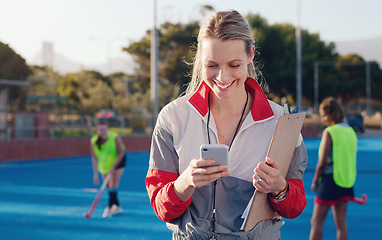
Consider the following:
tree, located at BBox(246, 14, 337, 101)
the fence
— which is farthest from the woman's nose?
tree, located at BBox(246, 14, 337, 101)

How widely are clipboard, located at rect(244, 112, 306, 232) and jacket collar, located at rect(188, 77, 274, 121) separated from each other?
0.13m

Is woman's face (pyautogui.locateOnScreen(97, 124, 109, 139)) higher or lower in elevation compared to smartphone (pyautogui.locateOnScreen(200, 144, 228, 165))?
lower

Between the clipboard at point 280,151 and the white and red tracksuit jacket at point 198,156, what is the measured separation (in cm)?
4

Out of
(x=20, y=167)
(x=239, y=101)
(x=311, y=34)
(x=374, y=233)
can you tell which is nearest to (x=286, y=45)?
(x=311, y=34)

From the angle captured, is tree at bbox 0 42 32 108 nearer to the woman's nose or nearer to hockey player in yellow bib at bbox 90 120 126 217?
hockey player in yellow bib at bbox 90 120 126 217

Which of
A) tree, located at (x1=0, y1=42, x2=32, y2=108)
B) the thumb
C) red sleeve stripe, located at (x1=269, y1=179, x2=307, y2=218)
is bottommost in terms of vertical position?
red sleeve stripe, located at (x1=269, y1=179, x2=307, y2=218)

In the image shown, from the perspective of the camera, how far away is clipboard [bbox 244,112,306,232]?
5.81 ft

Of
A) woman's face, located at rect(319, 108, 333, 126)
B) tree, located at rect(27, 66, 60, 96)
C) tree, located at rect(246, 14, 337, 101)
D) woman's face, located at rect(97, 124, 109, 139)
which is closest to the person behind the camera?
woman's face, located at rect(319, 108, 333, 126)

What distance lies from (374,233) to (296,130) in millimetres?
4737

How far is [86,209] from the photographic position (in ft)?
26.1

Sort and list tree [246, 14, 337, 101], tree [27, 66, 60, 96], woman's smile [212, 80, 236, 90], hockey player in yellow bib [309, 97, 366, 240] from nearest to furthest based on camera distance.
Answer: woman's smile [212, 80, 236, 90] < hockey player in yellow bib [309, 97, 366, 240] < tree [27, 66, 60, 96] < tree [246, 14, 337, 101]

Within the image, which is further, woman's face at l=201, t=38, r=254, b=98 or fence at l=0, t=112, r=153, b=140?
fence at l=0, t=112, r=153, b=140

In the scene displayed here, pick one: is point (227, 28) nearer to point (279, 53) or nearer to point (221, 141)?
point (221, 141)

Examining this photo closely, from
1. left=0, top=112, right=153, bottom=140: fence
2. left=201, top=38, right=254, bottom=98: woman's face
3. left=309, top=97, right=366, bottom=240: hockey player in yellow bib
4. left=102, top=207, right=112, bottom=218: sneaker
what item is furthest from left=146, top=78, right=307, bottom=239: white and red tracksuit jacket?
left=0, top=112, right=153, bottom=140: fence
